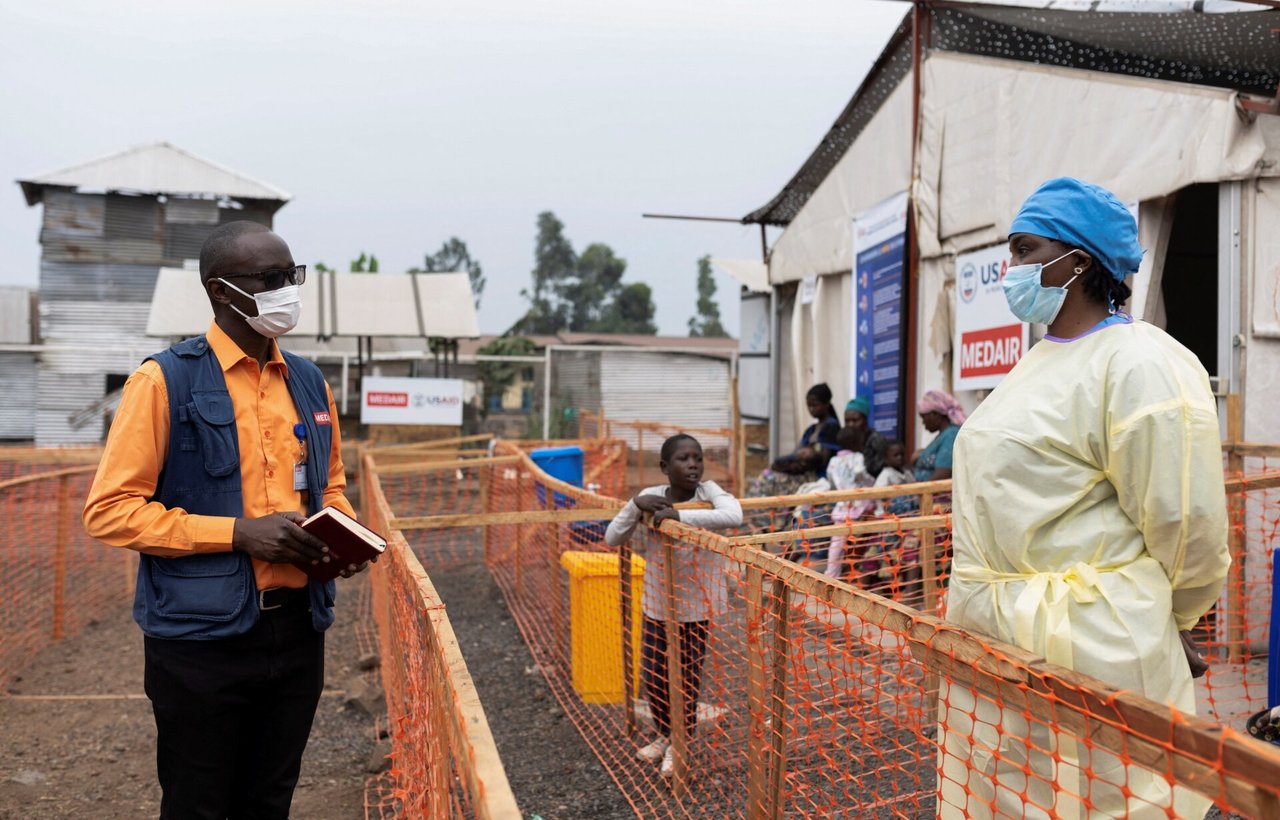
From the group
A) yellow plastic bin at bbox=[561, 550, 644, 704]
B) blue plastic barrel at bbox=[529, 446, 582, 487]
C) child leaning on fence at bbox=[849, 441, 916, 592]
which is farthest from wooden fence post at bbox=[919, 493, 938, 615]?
blue plastic barrel at bbox=[529, 446, 582, 487]

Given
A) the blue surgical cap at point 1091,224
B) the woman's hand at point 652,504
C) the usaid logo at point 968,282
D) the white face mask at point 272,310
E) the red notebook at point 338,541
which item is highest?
the usaid logo at point 968,282

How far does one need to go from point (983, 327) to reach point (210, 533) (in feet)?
21.8

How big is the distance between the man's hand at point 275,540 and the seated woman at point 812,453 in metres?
7.28

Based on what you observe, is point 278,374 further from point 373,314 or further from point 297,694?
point 373,314

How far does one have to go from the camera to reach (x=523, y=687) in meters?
6.16

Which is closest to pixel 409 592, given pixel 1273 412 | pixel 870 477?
pixel 1273 412

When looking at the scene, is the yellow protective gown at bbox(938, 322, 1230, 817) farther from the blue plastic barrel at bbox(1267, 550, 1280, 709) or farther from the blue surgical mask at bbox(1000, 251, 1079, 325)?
the blue plastic barrel at bbox(1267, 550, 1280, 709)

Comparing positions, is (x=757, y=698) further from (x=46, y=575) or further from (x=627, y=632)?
(x=46, y=575)

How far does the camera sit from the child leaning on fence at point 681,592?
176 inches

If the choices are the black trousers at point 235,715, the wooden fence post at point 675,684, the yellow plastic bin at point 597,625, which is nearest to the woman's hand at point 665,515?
the wooden fence post at point 675,684

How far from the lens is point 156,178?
2589 centimetres

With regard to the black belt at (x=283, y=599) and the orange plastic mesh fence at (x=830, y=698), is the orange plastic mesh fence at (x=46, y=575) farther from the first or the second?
the black belt at (x=283, y=599)

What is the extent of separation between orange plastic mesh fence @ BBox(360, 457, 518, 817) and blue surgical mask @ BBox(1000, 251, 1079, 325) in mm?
1518

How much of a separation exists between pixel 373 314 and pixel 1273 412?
13623 mm
